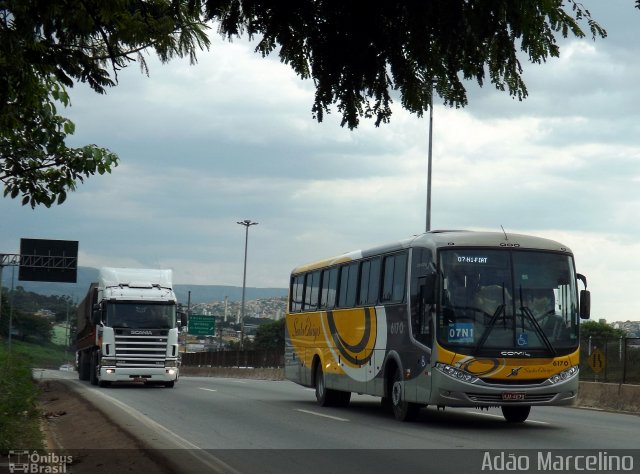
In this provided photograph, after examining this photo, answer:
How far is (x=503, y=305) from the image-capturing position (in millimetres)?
17422

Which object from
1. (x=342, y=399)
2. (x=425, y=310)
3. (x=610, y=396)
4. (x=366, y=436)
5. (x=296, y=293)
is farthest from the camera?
(x=296, y=293)

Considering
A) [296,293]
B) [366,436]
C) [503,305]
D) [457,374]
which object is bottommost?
[366,436]

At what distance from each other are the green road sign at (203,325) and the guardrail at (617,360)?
221ft

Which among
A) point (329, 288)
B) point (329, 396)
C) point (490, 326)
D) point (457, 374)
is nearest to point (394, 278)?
point (490, 326)

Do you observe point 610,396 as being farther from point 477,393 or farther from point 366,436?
point 366,436

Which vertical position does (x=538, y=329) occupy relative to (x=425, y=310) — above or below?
below

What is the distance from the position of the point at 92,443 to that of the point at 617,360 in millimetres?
15972

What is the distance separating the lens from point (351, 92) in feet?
20.9

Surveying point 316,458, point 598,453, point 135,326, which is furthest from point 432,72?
point 135,326

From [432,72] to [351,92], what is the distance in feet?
1.63

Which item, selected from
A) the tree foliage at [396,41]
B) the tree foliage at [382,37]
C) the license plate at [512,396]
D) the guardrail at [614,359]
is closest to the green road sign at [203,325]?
the guardrail at [614,359]

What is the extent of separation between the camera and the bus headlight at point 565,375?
17.4 meters

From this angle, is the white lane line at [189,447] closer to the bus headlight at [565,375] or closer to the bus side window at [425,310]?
the bus side window at [425,310]

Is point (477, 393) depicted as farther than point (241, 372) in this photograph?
No
